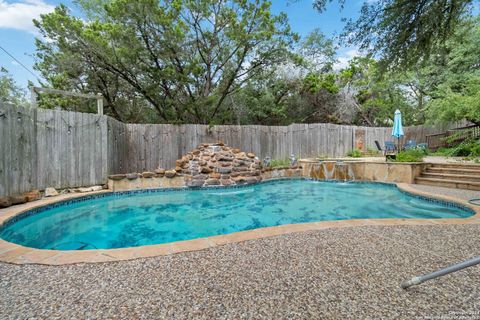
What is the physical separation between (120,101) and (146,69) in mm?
3764

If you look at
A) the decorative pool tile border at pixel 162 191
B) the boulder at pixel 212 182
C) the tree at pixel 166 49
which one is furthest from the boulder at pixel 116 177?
the tree at pixel 166 49

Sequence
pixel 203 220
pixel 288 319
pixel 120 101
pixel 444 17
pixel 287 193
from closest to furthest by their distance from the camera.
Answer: pixel 288 319 < pixel 444 17 < pixel 203 220 < pixel 287 193 < pixel 120 101

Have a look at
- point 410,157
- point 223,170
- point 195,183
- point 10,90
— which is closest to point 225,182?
point 223,170

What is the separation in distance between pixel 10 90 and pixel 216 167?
1759 cm

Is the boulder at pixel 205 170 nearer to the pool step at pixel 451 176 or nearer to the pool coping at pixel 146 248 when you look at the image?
the pool coping at pixel 146 248

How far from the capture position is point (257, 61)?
1168 cm

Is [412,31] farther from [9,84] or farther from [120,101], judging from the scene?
[9,84]

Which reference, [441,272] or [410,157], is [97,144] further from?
[410,157]

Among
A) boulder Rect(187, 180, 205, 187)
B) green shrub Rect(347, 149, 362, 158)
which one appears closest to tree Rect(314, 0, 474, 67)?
boulder Rect(187, 180, 205, 187)

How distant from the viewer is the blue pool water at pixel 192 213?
364 cm

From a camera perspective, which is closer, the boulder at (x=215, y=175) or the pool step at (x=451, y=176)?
the pool step at (x=451, y=176)

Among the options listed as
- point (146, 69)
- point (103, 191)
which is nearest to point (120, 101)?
point (146, 69)

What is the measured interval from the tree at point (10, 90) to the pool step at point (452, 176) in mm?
21422

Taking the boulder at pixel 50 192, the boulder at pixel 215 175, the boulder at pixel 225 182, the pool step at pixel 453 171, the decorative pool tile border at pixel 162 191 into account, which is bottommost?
the decorative pool tile border at pixel 162 191
